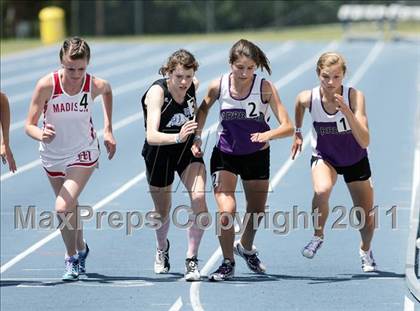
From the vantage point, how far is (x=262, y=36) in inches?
1732

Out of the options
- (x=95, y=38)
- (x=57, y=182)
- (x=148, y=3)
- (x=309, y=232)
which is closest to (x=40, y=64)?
(x=95, y=38)

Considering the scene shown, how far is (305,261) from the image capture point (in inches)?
472

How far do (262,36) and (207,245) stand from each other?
31.5 meters

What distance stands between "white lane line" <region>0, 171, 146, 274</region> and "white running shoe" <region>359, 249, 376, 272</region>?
3.20 m

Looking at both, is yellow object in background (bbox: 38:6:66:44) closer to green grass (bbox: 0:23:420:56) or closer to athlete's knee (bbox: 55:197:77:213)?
green grass (bbox: 0:23:420:56)

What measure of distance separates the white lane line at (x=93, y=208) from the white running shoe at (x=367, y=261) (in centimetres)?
320

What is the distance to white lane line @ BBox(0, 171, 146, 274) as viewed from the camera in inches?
482

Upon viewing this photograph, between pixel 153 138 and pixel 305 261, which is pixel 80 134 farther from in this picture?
pixel 305 261

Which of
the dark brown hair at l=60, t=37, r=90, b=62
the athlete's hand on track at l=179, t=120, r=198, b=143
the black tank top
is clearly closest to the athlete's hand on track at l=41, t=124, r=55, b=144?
the dark brown hair at l=60, t=37, r=90, b=62

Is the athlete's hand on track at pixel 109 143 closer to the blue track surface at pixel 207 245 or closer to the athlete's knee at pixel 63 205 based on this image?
the athlete's knee at pixel 63 205

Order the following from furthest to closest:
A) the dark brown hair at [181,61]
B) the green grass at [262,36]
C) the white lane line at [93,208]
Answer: the green grass at [262,36] → the white lane line at [93,208] → the dark brown hair at [181,61]

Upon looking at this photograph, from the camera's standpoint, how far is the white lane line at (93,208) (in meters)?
12.2

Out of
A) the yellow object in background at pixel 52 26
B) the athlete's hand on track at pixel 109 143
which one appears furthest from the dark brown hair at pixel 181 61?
the yellow object in background at pixel 52 26

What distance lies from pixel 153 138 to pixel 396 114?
14491mm
